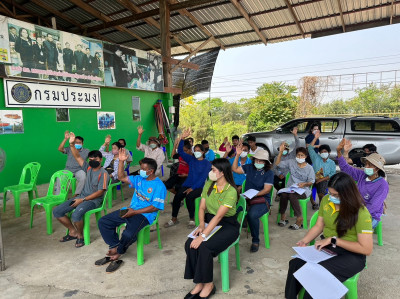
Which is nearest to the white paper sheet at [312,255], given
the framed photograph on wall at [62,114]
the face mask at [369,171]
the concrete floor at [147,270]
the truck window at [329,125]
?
the concrete floor at [147,270]

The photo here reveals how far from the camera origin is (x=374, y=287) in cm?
251

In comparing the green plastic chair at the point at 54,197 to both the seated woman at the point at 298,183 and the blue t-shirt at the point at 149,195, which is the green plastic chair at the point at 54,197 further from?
the seated woman at the point at 298,183

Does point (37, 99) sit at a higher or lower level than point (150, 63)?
lower

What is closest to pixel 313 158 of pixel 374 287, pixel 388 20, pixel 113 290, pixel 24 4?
pixel 374 287

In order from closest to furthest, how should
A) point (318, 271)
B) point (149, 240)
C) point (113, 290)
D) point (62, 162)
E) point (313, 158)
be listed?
point (318, 271), point (113, 290), point (149, 240), point (313, 158), point (62, 162)

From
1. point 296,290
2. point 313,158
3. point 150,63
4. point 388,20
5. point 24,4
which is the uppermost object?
point 24,4

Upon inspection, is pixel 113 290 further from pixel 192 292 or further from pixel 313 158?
pixel 313 158

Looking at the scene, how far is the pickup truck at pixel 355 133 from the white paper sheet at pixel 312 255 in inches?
224

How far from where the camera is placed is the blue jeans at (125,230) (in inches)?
115

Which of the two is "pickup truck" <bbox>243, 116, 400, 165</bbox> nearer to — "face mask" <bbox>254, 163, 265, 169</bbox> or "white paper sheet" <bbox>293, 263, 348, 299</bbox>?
"face mask" <bbox>254, 163, 265, 169</bbox>

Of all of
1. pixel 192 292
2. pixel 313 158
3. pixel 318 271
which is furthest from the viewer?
pixel 313 158

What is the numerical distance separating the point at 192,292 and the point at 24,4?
11.4m

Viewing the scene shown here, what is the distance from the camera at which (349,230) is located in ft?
6.89

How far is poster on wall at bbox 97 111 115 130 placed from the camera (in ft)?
26.3
